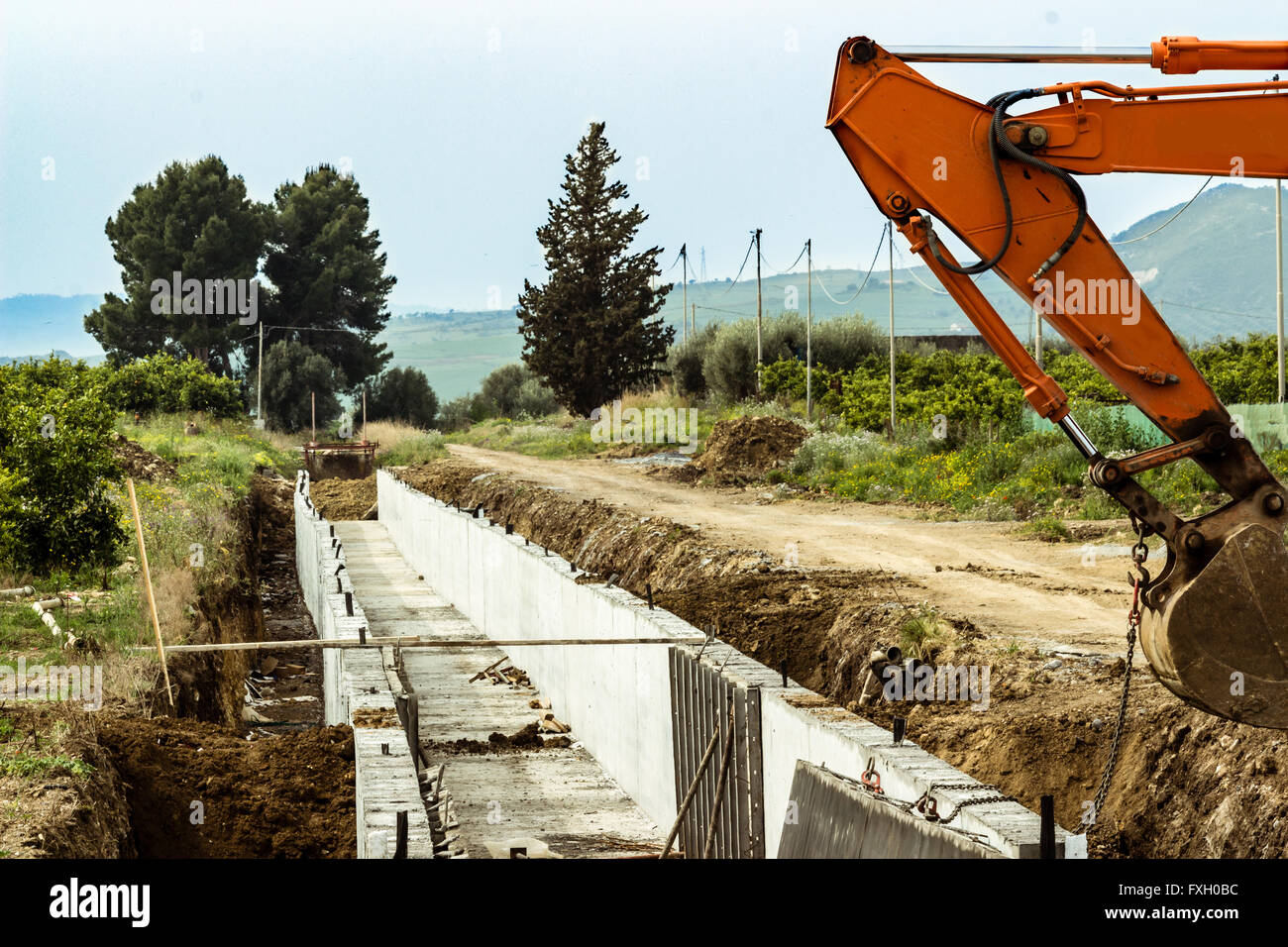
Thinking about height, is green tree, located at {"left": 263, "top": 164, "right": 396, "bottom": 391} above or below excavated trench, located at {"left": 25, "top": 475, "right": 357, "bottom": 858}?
above

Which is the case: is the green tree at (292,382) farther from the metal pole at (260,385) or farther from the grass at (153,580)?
the grass at (153,580)

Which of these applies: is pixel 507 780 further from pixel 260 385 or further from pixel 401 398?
pixel 401 398

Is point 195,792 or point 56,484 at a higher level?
point 56,484

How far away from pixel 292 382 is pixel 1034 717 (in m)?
56.9

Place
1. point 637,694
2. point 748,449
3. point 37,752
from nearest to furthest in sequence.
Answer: point 37,752 → point 637,694 → point 748,449

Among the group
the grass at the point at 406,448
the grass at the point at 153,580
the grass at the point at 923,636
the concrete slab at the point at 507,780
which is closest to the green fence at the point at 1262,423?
the concrete slab at the point at 507,780

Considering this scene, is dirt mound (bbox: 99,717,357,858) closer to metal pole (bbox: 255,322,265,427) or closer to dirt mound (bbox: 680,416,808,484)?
dirt mound (bbox: 680,416,808,484)

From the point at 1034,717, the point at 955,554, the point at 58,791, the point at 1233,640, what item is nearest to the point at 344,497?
the point at 955,554

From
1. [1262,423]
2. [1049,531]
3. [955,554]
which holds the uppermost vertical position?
[1262,423]

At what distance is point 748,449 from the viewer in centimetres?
2878

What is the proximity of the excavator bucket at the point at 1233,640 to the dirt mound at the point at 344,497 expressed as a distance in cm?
3136

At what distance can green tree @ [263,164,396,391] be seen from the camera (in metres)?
65.7

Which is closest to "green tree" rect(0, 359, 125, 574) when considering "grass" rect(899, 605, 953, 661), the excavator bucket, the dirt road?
the dirt road

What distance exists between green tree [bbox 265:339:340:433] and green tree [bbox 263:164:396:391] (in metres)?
1.96
